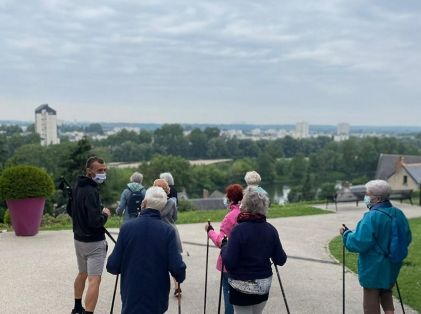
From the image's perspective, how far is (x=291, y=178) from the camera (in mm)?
123875

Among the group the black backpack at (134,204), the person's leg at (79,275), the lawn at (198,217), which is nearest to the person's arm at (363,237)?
the person's leg at (79,275)

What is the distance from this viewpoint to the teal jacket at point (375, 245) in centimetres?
535

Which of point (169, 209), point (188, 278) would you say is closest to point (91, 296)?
point (169, 209)

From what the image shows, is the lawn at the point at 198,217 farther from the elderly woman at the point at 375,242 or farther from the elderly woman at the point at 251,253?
the elderly woman at the point at 251,253

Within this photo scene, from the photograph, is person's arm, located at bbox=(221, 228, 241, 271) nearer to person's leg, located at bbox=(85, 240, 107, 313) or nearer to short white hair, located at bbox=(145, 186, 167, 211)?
short white hair, located at bbox=(145, 186, 167, 211)

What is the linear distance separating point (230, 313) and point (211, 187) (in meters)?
93.1

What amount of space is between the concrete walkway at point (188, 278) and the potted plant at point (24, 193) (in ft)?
1.25

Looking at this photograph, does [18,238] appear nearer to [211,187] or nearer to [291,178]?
[211,187]

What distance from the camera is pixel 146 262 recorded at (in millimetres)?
4531

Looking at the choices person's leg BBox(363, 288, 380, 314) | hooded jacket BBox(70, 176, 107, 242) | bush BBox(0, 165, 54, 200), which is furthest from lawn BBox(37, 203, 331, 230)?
person's leg BBox(363, 288, 380, 314)

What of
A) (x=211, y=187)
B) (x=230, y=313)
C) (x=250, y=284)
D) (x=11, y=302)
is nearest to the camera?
(x=250, y=284)

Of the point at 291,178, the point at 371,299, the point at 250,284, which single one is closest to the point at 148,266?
the point at 250,284

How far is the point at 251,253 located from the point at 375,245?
1.46m

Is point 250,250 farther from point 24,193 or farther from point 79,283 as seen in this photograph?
point 24,193
